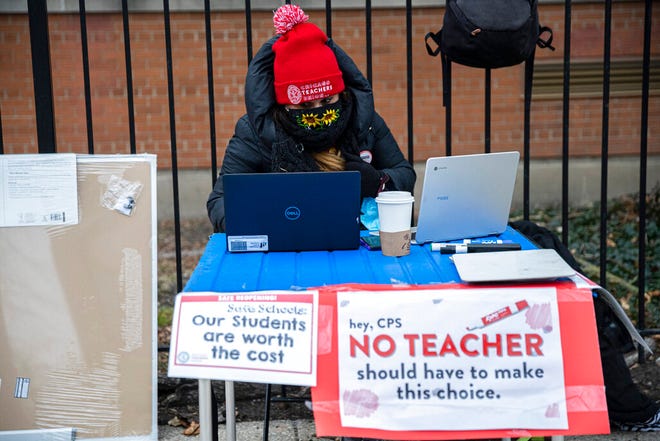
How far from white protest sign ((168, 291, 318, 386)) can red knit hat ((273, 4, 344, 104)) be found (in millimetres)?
1177

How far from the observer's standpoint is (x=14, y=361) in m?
3.02

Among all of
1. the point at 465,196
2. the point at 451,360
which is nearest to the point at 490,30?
the point at 465,196

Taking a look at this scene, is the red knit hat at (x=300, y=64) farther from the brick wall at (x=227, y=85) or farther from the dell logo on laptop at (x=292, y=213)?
the brick wall at (x=227, y=85)

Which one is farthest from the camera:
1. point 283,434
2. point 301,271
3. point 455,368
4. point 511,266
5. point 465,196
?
point 283,434

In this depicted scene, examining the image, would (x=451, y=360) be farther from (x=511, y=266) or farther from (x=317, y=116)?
(x=317, y=116)

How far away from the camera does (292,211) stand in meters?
2.43

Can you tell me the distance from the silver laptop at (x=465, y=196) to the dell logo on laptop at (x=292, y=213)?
37 centimetres

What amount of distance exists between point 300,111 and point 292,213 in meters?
0.74

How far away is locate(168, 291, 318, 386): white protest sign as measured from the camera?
2.00 meters

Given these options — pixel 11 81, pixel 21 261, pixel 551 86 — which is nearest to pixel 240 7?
pixel 11 81

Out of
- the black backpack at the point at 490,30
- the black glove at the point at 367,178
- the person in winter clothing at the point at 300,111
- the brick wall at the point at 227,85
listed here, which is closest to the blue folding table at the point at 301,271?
the black glove at the point at 367,178

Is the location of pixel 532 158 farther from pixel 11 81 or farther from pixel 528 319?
pixel 528 319

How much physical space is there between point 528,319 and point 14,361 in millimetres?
1950

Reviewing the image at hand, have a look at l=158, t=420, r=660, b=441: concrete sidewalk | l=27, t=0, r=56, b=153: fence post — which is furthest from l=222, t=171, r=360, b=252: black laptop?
l=27, t=0, r=56, b=153: fence post
